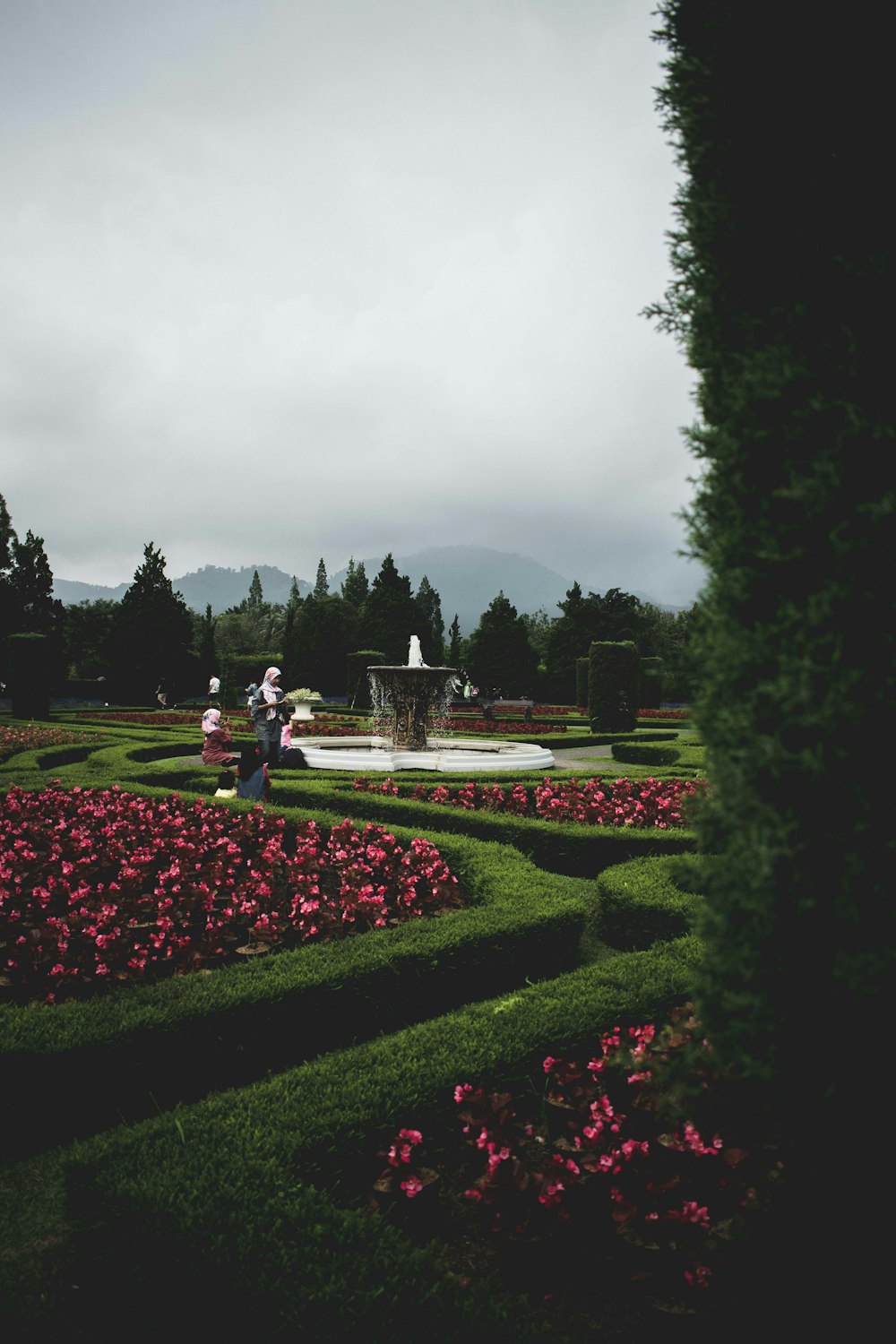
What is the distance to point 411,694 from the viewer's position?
53.4ft

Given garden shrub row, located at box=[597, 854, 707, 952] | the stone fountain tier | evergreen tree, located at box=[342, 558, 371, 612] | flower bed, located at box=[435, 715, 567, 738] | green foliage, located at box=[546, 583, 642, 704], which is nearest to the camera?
garden shrub row, located at box=[597, 854, 707, 952]

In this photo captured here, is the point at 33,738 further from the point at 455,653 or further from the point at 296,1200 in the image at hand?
the point at 455,653

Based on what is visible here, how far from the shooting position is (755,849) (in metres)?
1.90

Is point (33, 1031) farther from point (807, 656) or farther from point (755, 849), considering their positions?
point (807, 656)

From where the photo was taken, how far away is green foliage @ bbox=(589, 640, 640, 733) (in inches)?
846

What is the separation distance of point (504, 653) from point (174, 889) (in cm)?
4271

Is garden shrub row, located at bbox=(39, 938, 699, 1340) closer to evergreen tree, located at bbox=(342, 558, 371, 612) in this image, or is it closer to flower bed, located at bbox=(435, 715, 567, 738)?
flower bed, located at bbox=(435, 715, 567, 738)

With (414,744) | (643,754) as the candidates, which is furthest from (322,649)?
(643,754)

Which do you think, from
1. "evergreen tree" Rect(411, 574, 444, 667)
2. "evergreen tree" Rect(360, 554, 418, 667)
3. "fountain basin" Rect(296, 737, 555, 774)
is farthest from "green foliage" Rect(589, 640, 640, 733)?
"evergreen tree" Rect(360, 554, 418, 667)

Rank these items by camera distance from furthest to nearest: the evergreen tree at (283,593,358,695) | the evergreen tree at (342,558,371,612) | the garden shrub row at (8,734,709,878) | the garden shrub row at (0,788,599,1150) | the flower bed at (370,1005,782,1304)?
the evergreen tree at (342,558,371,612) < the evergreen tree at (283,593,358,695) < the garden shrub row at (8,734,709,878) < the garden shrub row at (0,788,599,1150) < the flower bed at (370,1005,782,1304)

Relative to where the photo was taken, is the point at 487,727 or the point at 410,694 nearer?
the point at 410,694

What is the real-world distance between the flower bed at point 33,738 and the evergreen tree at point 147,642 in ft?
80.1

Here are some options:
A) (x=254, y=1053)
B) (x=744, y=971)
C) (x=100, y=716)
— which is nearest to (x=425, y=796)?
(x=254, y=1053)

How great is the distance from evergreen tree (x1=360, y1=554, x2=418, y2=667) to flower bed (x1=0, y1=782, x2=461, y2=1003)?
126 ft
